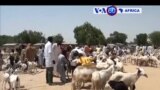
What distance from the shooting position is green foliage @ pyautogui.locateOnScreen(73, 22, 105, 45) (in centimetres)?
5578

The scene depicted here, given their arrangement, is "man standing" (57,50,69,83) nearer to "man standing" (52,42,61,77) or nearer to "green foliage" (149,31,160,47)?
"man standing" (52,42,61,77)

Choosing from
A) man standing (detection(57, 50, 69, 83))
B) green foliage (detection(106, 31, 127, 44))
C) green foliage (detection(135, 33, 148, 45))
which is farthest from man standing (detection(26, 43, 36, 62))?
green foliage (detection(106, 31, 127, 44))

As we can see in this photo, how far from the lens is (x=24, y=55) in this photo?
760 inches

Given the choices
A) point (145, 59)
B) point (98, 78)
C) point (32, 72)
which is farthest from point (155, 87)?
point (145, 59)

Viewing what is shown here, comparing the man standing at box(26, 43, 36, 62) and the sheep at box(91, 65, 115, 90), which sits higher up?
the man standing at box(26, 43, 36, 62)

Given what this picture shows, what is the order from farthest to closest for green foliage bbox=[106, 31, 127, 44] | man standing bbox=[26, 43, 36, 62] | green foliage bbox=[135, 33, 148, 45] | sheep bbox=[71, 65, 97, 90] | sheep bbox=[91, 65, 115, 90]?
green foliage bbox=[106, 31, 127, 44], green foliage bbox=[135, 33, 148, 45], man standing bbox=[26, 43, 36, 62], sheep bbox=[71, 65, 97, 90], sheep bbox=[91, 65, 115, 90]

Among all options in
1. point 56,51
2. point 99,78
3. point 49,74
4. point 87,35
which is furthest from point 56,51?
point 87,35

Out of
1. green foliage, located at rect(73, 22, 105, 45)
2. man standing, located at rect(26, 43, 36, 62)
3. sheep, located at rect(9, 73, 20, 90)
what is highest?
green foliage, located at rect(73, 22, 105, 45)

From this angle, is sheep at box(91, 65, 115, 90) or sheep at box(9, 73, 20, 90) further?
sheep at box(9, 73, 20, 90)

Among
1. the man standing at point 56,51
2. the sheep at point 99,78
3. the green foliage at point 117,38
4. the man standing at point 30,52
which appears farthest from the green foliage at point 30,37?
the sheep at point 99,78

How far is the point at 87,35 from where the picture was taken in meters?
57.5
